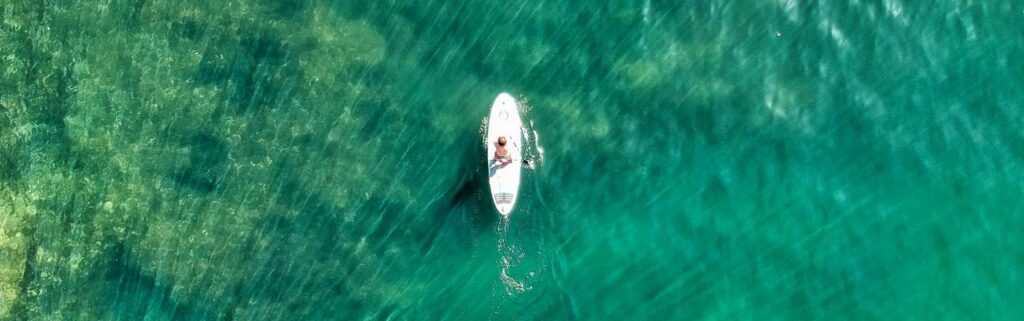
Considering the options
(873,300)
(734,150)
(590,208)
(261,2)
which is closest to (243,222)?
(261,2)

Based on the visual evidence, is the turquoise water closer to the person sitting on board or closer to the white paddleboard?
the white paddleboard

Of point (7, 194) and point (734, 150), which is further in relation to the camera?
point (7, 194)

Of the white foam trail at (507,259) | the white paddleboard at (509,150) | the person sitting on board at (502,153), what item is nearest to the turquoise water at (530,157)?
the white foam trail at (507,259)

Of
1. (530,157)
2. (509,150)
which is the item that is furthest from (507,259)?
(509,150)

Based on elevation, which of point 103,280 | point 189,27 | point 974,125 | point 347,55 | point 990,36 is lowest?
point 103,280

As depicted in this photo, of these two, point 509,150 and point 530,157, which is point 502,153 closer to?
point 509,150

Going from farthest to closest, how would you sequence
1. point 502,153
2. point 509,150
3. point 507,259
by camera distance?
point 507,259 → point 509,150 → point 502,153

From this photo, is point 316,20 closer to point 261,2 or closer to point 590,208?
point 261,2

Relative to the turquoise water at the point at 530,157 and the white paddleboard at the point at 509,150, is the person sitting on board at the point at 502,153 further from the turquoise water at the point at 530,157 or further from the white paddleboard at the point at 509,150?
the turquoise water at the point at 530,157
